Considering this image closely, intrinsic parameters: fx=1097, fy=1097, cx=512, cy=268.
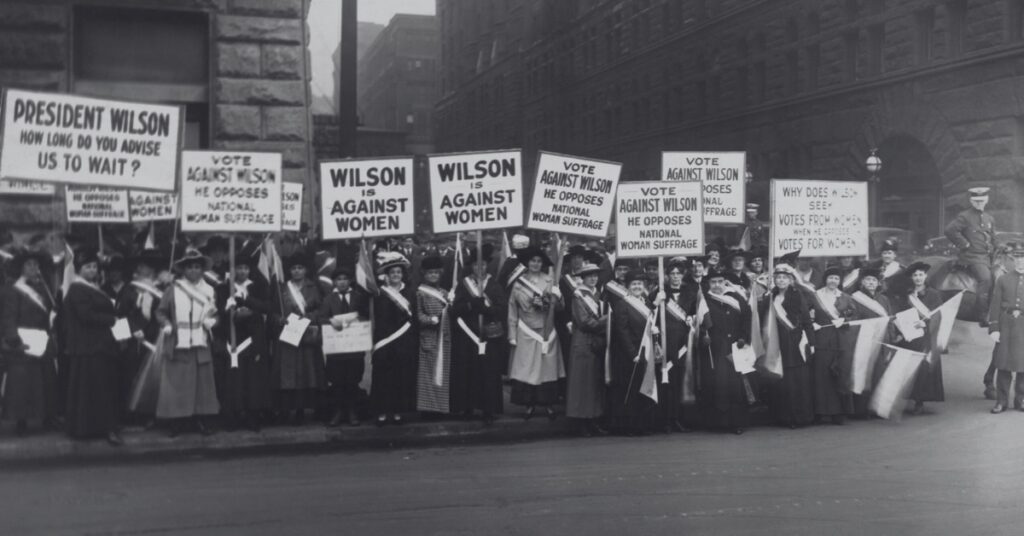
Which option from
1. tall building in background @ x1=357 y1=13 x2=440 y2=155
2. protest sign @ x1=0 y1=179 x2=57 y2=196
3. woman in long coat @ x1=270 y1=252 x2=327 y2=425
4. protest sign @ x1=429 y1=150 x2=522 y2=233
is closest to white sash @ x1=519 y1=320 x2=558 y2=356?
protest sign @ x1=429 y1=150 x2=522 y2=233

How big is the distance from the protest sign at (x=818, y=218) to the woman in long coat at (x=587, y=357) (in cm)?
225

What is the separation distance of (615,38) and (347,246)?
4057cm

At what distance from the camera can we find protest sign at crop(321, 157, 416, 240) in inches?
454

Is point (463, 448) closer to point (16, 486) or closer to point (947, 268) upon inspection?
point (16, 486)

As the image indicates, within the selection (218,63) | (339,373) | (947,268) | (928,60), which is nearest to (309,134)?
(218,63)

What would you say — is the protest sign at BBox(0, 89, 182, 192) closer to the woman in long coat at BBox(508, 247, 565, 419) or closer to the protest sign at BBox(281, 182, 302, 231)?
the protest sign at BBox(281, 182, 302, 231)

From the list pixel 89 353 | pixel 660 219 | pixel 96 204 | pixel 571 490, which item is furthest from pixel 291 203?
pixel 571 490

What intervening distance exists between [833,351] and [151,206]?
785cm

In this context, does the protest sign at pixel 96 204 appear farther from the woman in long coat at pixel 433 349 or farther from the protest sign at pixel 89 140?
the woman in long coat at pixel 433 349

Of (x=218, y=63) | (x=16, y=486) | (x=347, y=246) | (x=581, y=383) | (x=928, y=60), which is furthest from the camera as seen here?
(x=928, y=60)

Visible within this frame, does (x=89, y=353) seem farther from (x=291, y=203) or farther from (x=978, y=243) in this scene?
(x=978, y=243)

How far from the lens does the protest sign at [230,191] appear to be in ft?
35.4

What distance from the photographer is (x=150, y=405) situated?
10641mm


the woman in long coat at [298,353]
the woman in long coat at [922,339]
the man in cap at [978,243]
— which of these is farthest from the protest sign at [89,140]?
the man in cap at [978,243]
